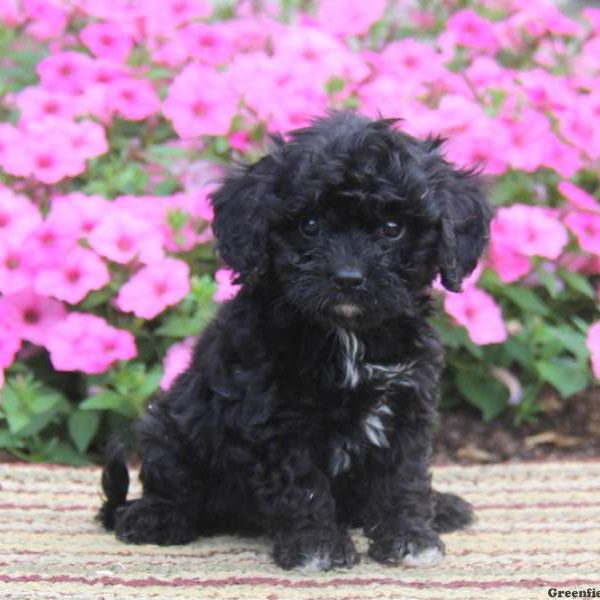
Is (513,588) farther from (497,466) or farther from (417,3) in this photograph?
(417,3)

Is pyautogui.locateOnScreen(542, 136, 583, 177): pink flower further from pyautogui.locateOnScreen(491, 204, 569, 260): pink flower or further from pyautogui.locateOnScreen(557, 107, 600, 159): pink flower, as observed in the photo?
pyautogui.locateOnScreen(491, 204, 569, 260): pink flower

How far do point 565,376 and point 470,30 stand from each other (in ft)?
6.43

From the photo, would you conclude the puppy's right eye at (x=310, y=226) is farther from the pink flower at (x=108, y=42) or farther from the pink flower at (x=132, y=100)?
the pink flower at (x=108, y=42)

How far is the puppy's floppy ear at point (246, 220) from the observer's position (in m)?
4.11

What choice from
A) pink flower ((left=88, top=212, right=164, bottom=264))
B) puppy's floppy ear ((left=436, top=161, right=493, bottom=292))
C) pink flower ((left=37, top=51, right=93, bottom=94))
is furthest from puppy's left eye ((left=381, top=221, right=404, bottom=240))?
pink flower ((left=37, top=51, right=93, bottom=94))

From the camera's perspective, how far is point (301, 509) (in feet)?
13.6

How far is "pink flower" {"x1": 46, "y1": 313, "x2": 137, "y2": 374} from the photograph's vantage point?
18.1ft

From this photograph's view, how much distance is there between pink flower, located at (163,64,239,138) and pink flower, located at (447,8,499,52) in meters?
1.37

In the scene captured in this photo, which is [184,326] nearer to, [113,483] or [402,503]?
[113,483]

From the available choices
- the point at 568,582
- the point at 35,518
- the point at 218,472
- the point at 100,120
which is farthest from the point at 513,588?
the point at 100,120

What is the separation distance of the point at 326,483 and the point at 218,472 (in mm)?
410

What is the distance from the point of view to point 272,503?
165 inches

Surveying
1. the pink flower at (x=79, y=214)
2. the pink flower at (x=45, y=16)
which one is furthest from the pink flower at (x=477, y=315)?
the pink flower at (x=45, y=16)

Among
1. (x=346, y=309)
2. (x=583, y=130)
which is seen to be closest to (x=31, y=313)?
(x=346, y=309)
